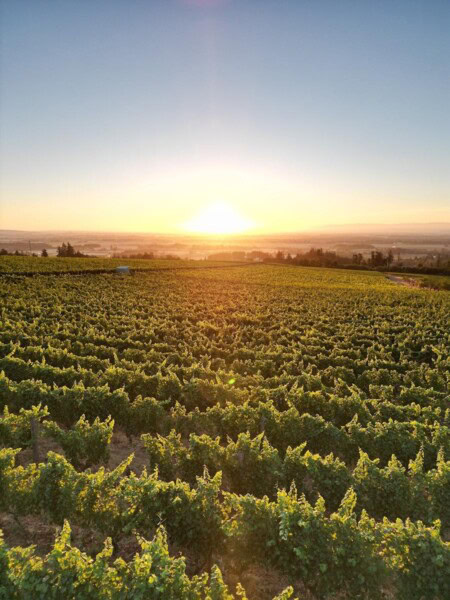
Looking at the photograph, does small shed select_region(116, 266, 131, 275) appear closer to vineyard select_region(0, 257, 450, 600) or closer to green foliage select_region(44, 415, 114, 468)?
vineyard select_region(0, 257, 450, 600)

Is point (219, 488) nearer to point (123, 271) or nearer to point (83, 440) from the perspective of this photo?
point (83, 440)

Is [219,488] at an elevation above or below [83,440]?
below

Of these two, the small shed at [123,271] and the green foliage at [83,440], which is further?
the small shed at [123,271]

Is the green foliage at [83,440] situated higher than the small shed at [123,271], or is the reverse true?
the small shed at [123,271]

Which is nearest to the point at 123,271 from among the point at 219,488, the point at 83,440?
the point at 83,440

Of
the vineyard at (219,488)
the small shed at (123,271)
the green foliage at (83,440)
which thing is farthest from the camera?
the small shed at (123,271)

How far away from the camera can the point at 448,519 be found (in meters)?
8.18

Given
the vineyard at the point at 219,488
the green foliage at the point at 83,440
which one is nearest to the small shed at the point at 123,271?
the vineyard at the point at 219,488

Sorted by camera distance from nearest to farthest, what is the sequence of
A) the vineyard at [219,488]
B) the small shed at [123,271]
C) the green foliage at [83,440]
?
the vineyard at [219,488] → the green foliage at [83,440] → the small shed at [123,271]

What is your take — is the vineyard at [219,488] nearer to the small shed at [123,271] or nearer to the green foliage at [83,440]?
the green foliage at [83,440]

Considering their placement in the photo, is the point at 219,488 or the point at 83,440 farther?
the point at 83,440

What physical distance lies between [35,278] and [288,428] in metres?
51.9

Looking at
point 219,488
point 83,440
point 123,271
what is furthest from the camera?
point 123,271

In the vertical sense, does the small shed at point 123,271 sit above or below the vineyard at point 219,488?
above
